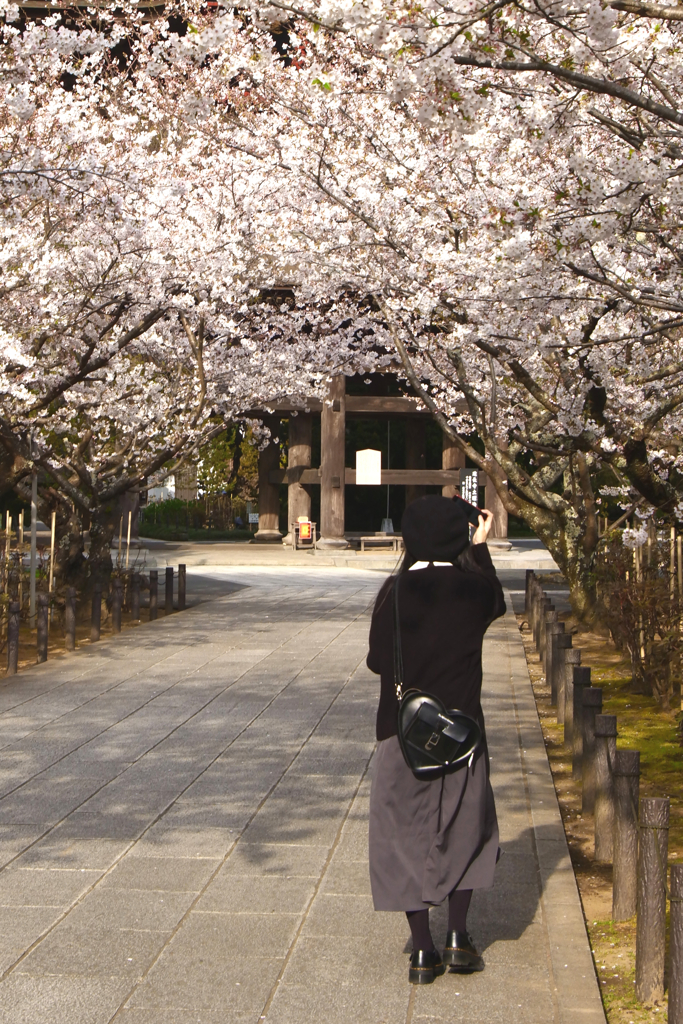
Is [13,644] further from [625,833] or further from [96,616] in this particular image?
[625,833]

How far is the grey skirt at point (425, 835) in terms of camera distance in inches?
150

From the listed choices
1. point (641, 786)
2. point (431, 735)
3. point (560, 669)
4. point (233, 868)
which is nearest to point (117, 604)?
point (560, 669)

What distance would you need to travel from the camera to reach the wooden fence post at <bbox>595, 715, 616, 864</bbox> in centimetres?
505

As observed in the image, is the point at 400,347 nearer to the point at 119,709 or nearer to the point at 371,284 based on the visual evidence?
the point at 371,284

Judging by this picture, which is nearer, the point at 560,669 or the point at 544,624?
the point at 560,669

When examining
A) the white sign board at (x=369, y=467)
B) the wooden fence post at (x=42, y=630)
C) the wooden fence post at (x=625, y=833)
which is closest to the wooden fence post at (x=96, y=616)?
the wooden fence post at (x=42, y=630)

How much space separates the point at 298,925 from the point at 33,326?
10064 millimetres

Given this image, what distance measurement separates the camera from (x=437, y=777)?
3.85 meters

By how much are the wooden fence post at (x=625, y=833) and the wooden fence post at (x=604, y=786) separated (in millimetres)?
517

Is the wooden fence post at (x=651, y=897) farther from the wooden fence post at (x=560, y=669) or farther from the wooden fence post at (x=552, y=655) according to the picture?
the wooden fence post at (x=552, y=655)

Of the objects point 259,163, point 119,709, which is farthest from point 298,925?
point 259,163

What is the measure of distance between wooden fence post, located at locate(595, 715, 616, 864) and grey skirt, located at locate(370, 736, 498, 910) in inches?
51.1

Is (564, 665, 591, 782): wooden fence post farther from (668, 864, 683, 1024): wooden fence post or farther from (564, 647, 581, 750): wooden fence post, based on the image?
(668, 864, 683, 1024): wooden fence post

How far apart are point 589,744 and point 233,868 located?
2.17m
